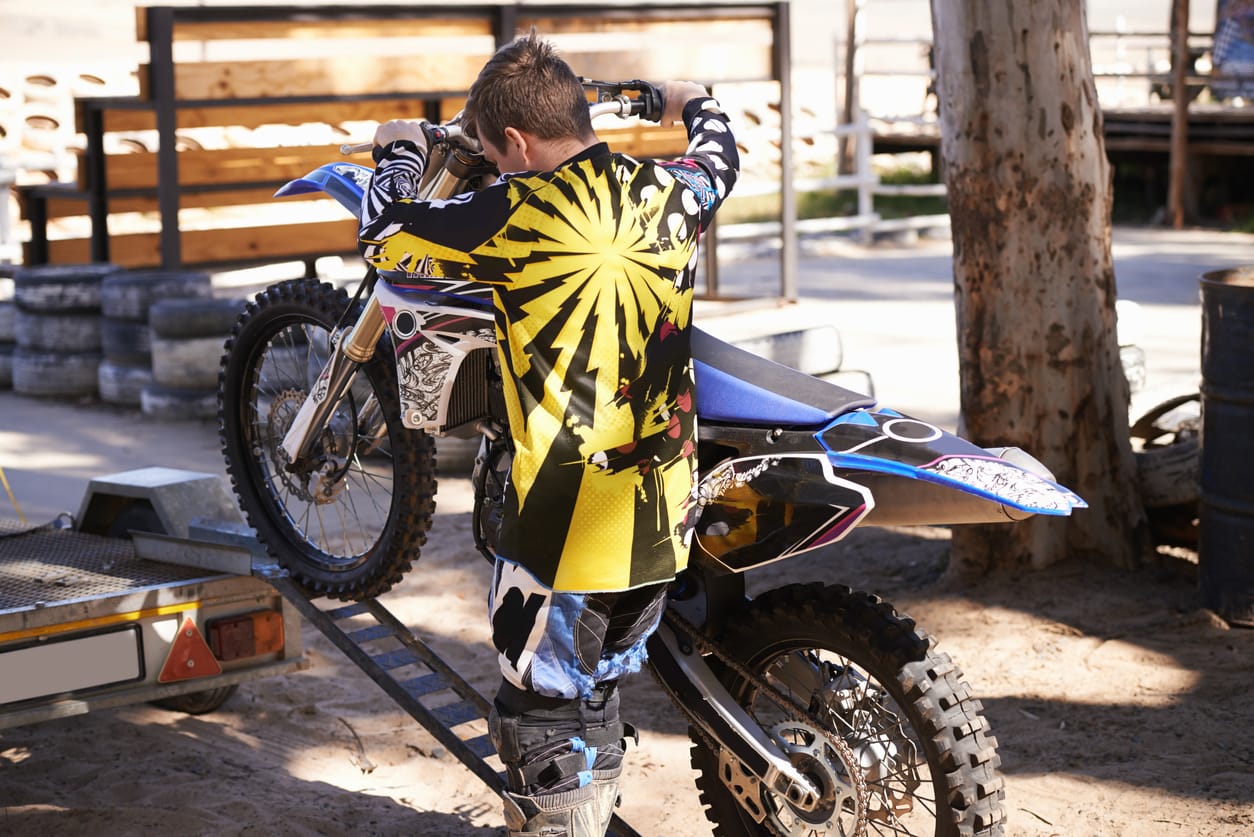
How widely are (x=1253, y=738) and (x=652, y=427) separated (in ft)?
8.13

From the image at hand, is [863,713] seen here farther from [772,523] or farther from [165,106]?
[165,106]

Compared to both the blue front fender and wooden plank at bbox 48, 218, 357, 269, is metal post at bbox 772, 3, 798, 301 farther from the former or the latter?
the blue front fender

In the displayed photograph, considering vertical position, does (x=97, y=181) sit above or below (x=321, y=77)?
below

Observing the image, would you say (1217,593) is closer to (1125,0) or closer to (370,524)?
(370,524)

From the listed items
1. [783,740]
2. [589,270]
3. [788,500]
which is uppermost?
[589,270]

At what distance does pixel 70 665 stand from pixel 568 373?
1.61 m

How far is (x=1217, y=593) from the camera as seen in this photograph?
5109mm

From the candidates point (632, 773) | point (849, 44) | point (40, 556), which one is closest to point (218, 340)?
point (40, 556)

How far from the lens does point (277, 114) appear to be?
1073cm

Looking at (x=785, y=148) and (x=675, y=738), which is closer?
(x=675, y=738)

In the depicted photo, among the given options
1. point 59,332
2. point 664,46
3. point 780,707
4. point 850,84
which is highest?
point 850,84

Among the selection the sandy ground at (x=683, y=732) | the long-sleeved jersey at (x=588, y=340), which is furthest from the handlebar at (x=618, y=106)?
the sandy ground at (x=683, y=732)

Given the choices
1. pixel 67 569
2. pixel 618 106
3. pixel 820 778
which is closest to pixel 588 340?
pixel 618 106

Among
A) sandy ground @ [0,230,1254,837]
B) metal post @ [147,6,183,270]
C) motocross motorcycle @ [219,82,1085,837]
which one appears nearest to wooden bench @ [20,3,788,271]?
metal post @ [147,6,183,270]
